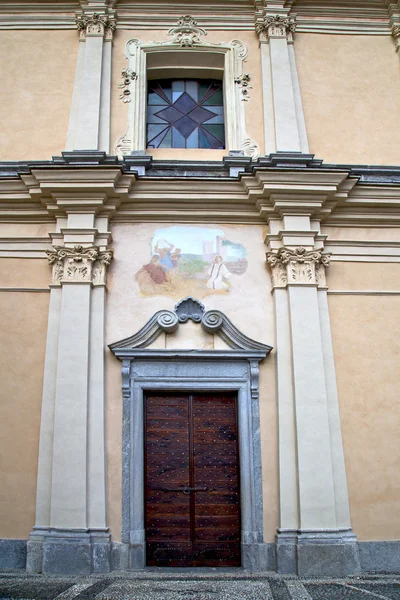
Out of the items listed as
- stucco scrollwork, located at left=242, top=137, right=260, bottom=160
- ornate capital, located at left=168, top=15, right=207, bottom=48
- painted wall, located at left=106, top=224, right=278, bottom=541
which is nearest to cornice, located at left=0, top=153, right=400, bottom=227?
painted wall, located at left=106, top=224, right=278, bottom=541

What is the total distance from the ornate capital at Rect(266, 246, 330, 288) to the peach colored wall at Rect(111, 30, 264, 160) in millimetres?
1980

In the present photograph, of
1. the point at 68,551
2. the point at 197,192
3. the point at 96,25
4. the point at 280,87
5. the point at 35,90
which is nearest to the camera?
the point at 68,551

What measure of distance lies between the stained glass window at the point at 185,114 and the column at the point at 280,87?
33.2 inches

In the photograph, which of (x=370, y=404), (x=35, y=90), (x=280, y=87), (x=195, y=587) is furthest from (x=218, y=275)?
(x=35, y=90)

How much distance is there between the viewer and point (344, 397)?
710 centimetres

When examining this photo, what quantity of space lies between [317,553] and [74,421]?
10.9ft

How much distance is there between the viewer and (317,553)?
247 inches

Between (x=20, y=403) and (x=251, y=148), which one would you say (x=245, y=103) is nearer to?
(x=251, y=148)

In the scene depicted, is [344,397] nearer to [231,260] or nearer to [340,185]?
[231,260]

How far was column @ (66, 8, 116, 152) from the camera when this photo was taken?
8.14 metres

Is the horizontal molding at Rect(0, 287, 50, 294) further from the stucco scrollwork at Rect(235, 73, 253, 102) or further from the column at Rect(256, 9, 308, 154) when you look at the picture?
the stucco scrollwork at Rect(235, 73, 253, 102)

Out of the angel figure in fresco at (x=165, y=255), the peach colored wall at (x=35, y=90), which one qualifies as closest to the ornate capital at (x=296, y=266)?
the angel figure in fresco at (x=165, y=255)

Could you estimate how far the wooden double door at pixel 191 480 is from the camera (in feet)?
22.1

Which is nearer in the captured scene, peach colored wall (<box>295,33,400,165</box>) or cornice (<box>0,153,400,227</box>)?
cornice (<box>0,153,400,227</box>)
